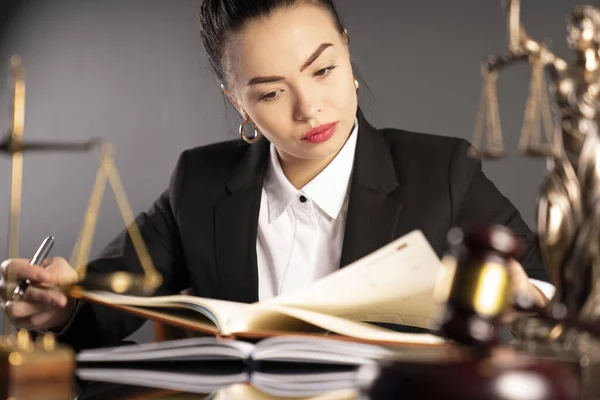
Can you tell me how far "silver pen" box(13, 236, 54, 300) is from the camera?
1.25 metres

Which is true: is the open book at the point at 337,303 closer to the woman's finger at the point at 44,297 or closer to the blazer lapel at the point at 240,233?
the woman's finger at the point at 44,297

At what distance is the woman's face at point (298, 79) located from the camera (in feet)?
5.26

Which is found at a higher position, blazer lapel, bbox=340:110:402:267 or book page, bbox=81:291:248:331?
blazer lapel, bbox=340:110:402:267

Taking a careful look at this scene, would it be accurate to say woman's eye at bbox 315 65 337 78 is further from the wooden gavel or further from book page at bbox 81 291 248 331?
the wooden gavel

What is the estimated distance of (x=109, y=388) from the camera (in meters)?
0.86

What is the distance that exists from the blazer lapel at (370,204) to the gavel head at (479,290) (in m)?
1.24

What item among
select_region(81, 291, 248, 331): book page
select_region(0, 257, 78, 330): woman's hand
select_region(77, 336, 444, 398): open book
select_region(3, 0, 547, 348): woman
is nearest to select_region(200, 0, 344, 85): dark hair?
select_region(3, 0, 547, 348): woman

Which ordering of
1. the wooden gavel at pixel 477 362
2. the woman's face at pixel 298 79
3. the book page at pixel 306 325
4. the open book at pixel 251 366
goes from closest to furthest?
the wooden gavel at pixel 477 362 < the open book at pixel 251 366 < the book page at pixel 306 325 < the woman's face at pixel 298 79

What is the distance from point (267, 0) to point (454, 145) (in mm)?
495

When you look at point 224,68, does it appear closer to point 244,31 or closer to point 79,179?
point 244,31

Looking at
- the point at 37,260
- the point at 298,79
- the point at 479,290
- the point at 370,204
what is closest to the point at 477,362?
the point at 479,290

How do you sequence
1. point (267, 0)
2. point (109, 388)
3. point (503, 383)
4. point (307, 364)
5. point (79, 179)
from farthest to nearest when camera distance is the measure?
1. point (79, 179)
2. point (267, 0)
3. point (307, 364)
4. point (109, 388)
5. point (503, 383)

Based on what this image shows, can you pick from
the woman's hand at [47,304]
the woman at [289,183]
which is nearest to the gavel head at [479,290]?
the woman's hand at [47,304]

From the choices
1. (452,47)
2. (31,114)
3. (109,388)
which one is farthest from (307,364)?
(31,114)
